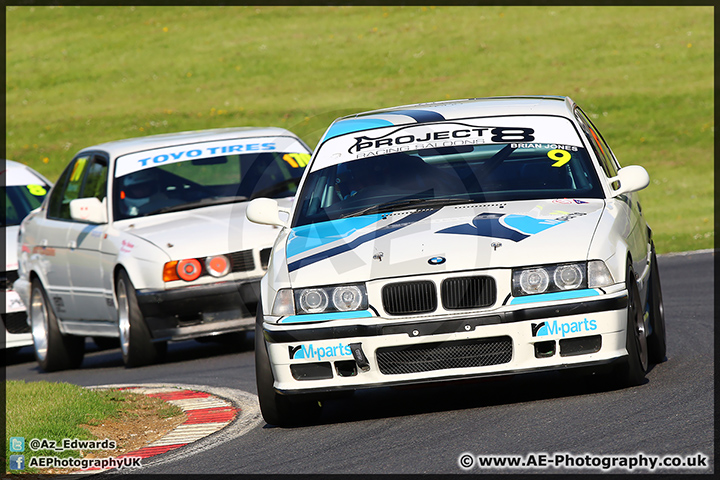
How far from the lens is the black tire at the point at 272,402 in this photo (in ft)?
21.0

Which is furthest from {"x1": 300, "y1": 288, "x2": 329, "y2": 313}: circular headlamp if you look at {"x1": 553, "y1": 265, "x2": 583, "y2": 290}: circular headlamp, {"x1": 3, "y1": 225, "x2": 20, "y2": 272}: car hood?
{"x1": 3, "y1": 225, "x2": 20, "y2": 272}: car hood

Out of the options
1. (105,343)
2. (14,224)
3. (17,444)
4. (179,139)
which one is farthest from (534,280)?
(14,224)

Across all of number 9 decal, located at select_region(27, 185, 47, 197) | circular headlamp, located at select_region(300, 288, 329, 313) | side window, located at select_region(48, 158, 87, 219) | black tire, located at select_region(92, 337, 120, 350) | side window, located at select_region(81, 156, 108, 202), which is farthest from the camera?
number 9 decal, located at select_region(27, 185, 47, 197)

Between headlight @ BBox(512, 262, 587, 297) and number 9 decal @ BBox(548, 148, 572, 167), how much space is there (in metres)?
1.37

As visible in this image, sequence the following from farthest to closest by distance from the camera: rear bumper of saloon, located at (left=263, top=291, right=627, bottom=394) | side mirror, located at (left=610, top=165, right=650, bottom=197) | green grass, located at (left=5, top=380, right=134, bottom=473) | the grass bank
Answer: side mirror, located at (left=610, top=165, right=650, bottom=197), green grass, located at (left=5, top=380, right=134, bottom=473), the grass bank, rear bumper of saloon, located at (left=263, top=291, right=627, bottom=394)

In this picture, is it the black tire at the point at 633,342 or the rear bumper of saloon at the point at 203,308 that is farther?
the rear bumper of saloon at the point at 203,308

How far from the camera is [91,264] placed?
10.7 m

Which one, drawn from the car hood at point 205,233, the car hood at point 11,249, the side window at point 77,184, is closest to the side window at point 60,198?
the side window at point 77,184

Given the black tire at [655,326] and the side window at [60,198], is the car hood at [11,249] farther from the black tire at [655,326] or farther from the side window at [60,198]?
the black tire at [655,326]

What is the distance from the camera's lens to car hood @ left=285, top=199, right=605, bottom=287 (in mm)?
6020

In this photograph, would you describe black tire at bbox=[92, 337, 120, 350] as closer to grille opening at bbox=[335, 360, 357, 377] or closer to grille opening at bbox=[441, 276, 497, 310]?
grille opening at bbox=[335, 360, 357, 377]

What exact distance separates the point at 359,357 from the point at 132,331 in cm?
444

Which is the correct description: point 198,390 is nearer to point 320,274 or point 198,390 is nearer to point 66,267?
point 320,274

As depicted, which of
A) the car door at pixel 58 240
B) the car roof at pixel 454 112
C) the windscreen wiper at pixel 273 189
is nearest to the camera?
the car roof at pixel 454 112
